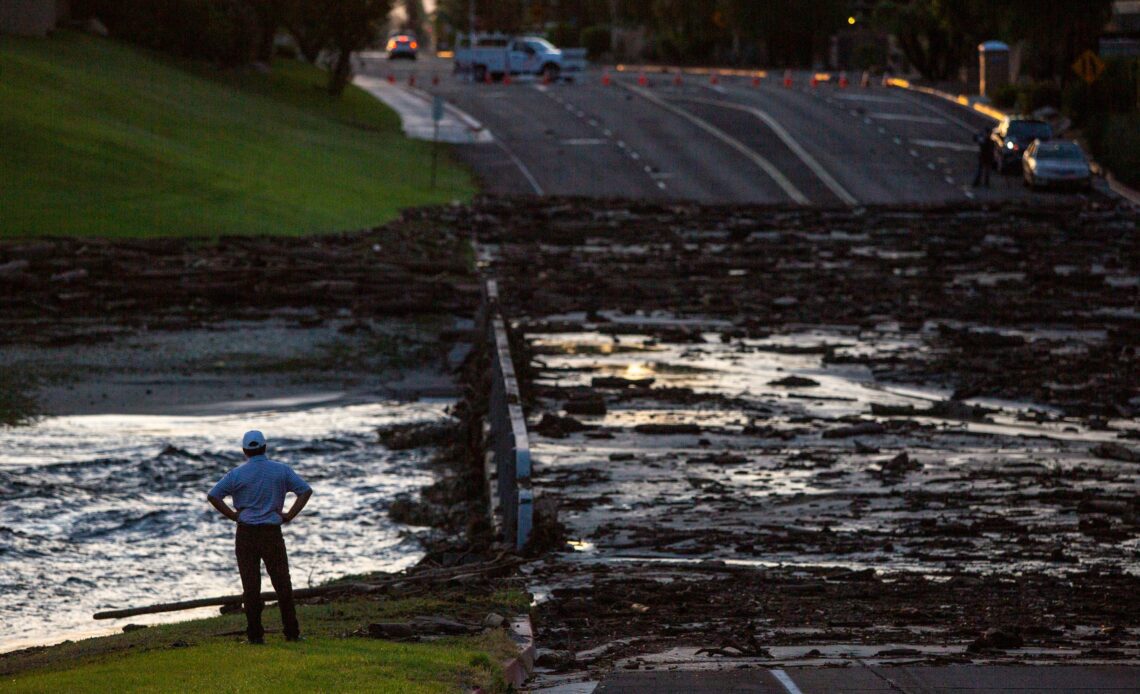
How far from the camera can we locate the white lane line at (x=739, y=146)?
6169 cm

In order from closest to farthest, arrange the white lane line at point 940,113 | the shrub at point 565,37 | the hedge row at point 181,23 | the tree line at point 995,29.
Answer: the tree line at point 995,29 < the white lane line at point 940,113 < the hedge row at point 181,23 < the shrub at point 565,37

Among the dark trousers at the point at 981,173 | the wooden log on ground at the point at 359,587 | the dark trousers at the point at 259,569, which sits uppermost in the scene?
the dark trousers at the point at 259,569

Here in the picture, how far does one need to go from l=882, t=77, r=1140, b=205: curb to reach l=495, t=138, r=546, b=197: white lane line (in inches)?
746

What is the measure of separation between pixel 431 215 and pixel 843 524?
32.8 metres

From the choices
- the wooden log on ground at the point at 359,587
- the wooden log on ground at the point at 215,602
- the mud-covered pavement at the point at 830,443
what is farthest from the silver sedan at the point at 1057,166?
the wooden log on ground at the point at 215,602

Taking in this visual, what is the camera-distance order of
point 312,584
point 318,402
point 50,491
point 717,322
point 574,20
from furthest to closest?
point 574,20
point 717,322
point 318,402
point 50,491
point 312,584

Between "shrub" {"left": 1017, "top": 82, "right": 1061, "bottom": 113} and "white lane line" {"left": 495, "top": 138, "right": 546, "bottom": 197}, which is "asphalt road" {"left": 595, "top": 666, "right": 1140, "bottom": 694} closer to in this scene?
"white lane line" {"left": 495, "top": 138, "right": 546, "bottom": 197}

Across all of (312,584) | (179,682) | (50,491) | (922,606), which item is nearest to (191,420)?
(50,491)

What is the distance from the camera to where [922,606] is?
15422 mm

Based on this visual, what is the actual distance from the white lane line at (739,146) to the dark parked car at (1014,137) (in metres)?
7.84

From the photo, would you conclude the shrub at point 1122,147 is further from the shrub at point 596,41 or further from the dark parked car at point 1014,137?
the shrub at point 596,41

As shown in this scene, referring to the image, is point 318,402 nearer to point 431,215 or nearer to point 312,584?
point 312,584

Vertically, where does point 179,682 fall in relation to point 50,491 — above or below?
above

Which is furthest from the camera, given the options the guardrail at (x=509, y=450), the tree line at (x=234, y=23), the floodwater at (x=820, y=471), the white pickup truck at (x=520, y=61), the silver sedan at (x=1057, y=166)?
the white pickup truck at (x=520, y=61)
